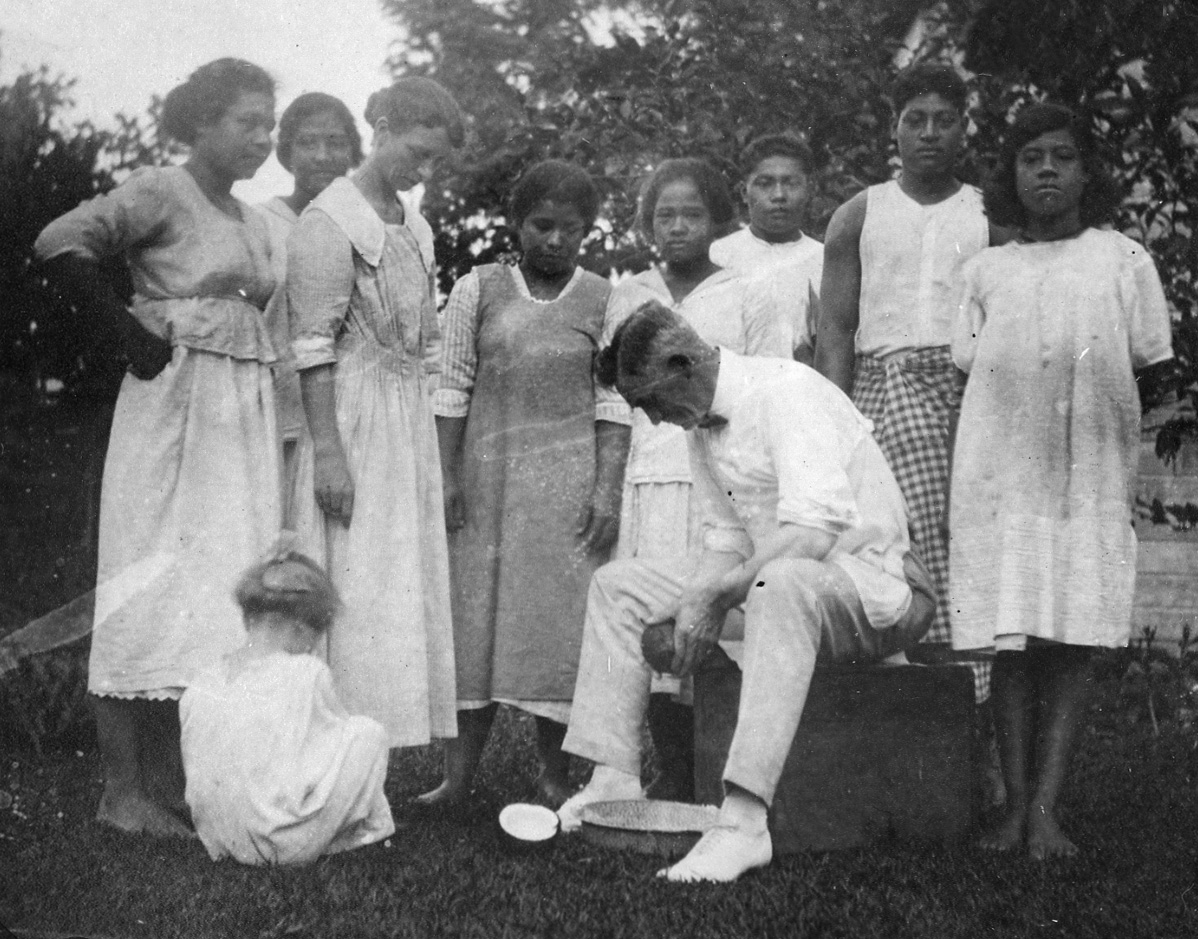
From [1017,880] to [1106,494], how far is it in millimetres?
1040

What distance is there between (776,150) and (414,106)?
120 centimetres

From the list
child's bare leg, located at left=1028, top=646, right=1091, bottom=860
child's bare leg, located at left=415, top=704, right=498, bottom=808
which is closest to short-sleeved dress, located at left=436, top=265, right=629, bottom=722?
child's bare leg, located at left=415, top=704, right=498, bottom=808

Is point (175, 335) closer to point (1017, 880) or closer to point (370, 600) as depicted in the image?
point (370, 600)

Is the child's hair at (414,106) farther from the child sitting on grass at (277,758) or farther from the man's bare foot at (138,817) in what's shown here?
the man's bare foot at (138,817)

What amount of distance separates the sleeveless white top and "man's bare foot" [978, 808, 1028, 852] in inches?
51.9

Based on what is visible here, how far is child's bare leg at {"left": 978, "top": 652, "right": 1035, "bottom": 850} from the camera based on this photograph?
3.75 meters

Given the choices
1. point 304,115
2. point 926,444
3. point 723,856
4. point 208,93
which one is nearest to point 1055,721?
point 926,444

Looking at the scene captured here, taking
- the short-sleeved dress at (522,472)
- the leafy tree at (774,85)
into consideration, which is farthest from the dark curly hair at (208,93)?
the short-sleeved dress at (522,472)

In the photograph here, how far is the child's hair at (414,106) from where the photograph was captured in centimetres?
402

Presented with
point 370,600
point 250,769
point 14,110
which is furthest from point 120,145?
point 250,769

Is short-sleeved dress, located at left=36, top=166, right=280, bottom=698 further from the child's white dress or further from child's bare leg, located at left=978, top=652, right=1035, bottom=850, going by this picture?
child's bare leg, located at left=978, top=652, right=1035, bottom=850

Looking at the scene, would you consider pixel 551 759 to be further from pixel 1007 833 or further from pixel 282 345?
pixel 282 345

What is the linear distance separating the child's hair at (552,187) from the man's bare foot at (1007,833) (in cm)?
204

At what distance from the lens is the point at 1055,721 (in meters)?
3.78
